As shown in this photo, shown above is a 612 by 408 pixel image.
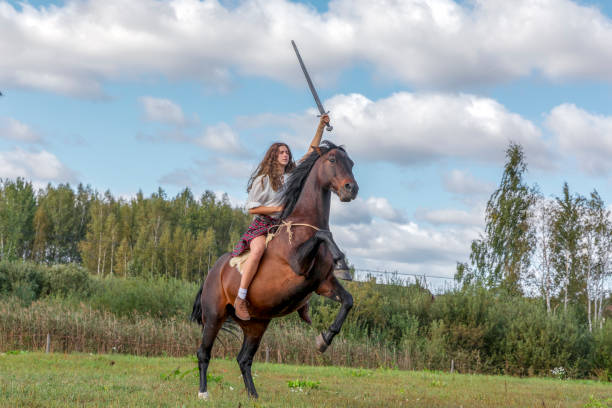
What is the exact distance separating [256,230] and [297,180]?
86 centimetres

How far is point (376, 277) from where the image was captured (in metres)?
27.6

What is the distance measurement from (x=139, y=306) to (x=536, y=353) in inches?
667

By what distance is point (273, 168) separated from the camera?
24.9 ft

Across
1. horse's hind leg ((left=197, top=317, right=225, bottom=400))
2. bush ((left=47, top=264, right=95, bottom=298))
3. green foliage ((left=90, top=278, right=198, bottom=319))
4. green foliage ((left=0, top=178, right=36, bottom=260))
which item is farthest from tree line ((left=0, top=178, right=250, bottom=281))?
horse's hind leg ((left=197, top=317, right=225, bottom=400))

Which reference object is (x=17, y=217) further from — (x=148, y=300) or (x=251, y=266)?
(x=251, y=266)

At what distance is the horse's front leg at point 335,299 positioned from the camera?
22.4 feet

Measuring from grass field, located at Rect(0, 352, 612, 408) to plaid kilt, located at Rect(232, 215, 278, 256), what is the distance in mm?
1988

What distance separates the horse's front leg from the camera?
22.4 ft

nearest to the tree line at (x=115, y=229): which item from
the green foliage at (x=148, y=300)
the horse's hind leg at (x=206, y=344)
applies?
the green foliage at (x=148, y=300)

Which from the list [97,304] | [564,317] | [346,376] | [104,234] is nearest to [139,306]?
[97,304]

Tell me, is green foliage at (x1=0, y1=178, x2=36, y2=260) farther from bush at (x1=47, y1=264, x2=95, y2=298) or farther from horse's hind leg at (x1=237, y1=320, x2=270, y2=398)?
horse's hind leg at (x1=237, y1=320, x2=270, y2=398)

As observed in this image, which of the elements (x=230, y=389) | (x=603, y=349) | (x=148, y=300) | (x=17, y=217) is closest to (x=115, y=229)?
(x=17, y=217)

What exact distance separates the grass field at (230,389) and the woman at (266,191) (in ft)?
6.62

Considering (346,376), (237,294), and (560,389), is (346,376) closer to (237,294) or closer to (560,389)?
(560,389)
